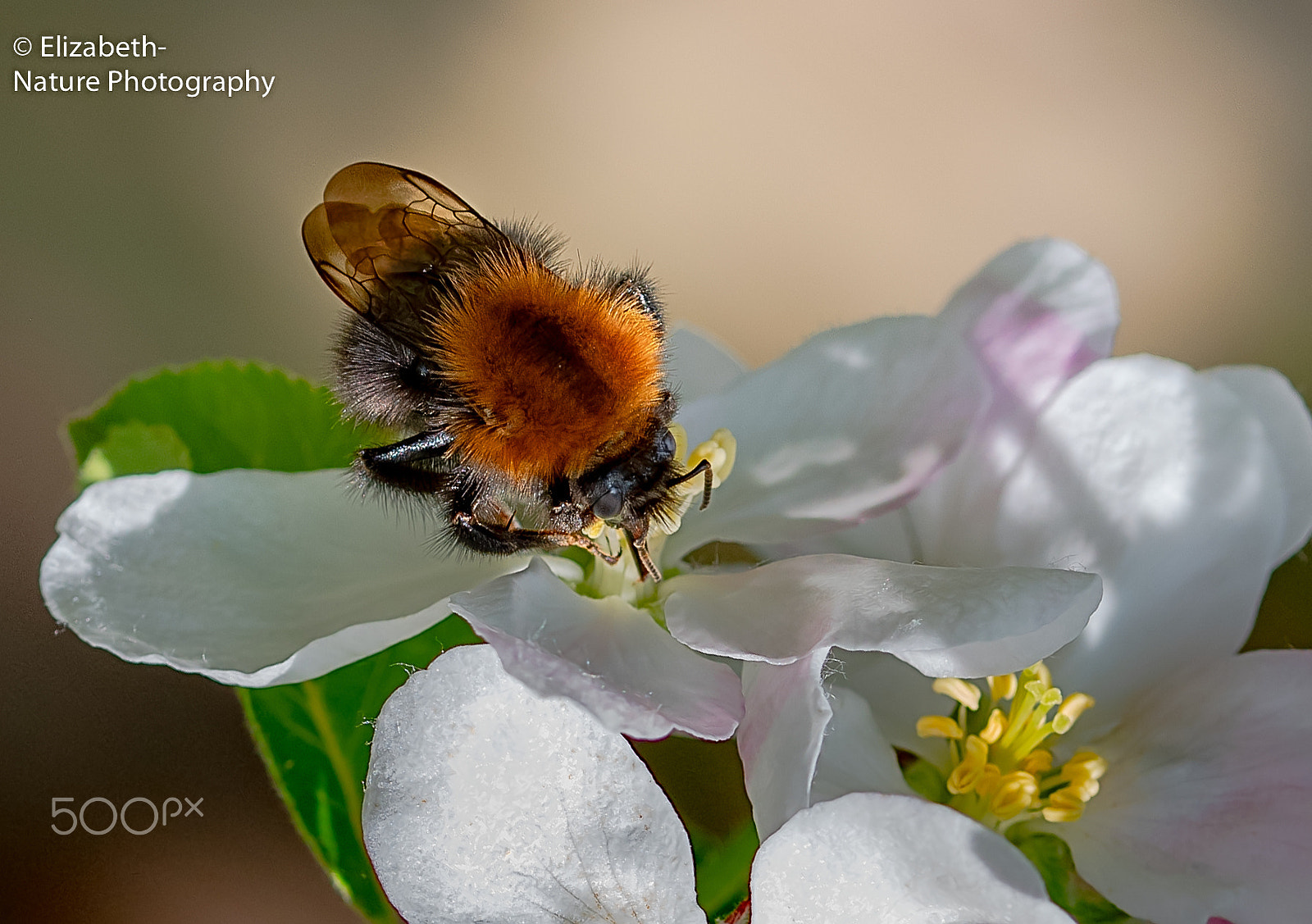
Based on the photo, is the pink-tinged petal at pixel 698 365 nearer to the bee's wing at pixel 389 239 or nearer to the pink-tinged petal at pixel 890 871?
the bee's wing at pixel 389 239

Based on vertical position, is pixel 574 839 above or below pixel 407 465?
below

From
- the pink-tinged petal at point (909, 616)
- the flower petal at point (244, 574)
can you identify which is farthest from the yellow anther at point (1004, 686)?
the flower petal at point (244, 574)

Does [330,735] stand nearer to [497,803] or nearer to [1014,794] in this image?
[497,803]

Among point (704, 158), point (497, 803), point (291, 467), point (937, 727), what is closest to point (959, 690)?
point (937, 727)

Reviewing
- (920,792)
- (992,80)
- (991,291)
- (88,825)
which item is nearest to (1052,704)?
(920,792)

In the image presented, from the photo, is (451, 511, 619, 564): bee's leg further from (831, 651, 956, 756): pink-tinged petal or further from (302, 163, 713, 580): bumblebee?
(831, 651, 956, 756): pink-tinged petal

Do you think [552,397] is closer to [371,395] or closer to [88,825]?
[371,395]

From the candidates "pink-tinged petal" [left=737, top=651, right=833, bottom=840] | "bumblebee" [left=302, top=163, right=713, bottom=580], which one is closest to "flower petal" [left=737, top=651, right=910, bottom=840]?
"pink-tinged petal" [left=737, top=651, right=833, bottom=840]
